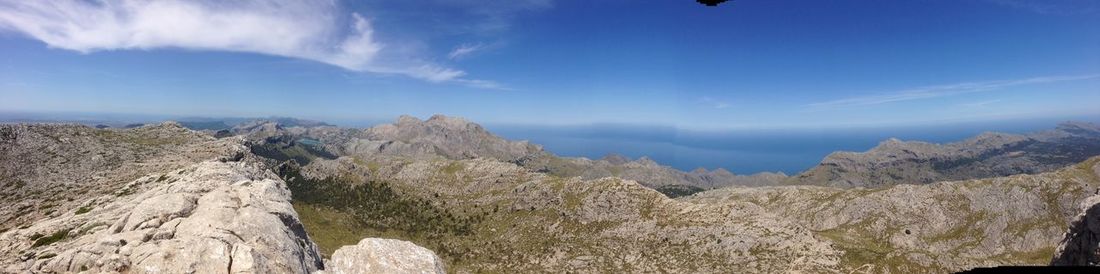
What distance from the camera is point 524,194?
18225 cm

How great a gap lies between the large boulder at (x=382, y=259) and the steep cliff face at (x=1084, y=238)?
5206 cm

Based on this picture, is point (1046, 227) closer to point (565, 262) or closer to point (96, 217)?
point (565, 262)

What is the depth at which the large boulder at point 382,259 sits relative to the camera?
31.0m

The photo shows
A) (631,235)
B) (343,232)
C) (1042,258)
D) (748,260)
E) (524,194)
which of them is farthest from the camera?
(524,194)

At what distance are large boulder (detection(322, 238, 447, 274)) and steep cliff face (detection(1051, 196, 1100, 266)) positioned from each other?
52.1 m

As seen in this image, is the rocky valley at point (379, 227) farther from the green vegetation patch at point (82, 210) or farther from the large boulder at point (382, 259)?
the green vegetation patch at point (82, 210)

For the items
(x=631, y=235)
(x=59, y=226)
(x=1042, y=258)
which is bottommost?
(x=1042, y=258)

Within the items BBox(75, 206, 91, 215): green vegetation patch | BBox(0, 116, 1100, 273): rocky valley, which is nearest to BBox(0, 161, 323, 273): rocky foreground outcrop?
BBox(75, 206, 91, 215): green vegetation patch

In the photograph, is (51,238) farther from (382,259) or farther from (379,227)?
(379,227)

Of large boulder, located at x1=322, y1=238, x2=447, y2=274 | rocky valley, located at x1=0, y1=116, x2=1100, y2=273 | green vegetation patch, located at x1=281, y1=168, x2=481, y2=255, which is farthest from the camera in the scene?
green vegetation patch, located at x1=281, y1=168, x2=481, y2=255

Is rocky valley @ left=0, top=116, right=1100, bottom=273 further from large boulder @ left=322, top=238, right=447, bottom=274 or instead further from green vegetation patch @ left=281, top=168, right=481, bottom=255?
green vegetation patch @ left=281, top=168, right=481, bottom=255

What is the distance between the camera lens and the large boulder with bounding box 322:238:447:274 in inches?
1221

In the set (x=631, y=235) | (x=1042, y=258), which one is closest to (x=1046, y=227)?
(x=1042, y=258)

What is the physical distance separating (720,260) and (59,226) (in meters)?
115
